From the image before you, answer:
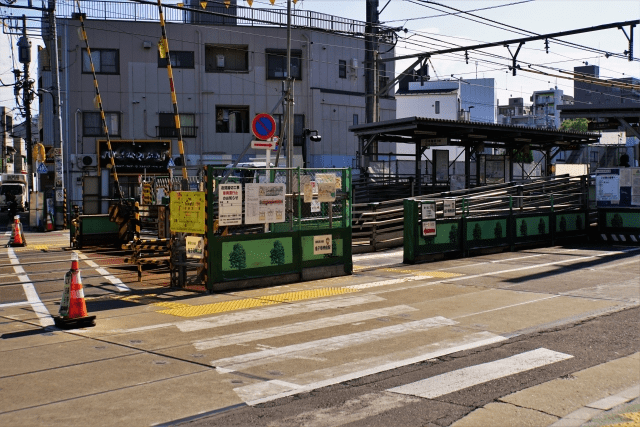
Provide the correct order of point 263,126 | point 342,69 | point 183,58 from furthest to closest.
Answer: point 342,69 → point 183,58 → point 263,126

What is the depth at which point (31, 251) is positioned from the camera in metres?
22.8

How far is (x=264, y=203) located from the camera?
13.9m

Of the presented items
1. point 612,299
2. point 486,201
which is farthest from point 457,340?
point 486,201

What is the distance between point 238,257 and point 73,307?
13.1 feet

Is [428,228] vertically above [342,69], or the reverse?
[342,69]

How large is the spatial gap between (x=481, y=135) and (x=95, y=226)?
17707 millimetres

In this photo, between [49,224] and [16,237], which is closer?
[16,237]

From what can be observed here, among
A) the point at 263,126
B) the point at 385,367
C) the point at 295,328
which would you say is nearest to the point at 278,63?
the point at 263,126

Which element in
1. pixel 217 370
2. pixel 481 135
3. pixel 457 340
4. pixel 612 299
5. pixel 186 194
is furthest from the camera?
pixel 481 135

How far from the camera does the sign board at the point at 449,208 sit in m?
19.1

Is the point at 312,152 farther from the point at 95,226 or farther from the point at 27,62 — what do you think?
A: the point at 95,226

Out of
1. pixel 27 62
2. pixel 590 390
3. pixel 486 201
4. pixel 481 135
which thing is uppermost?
pixel 27 62

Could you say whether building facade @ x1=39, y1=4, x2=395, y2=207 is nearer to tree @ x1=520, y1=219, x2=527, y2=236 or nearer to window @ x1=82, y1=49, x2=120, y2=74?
window @ x1=82, y1=49, x2=120, y2=74

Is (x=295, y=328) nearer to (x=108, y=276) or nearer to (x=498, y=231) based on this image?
(x=108, y=276)
